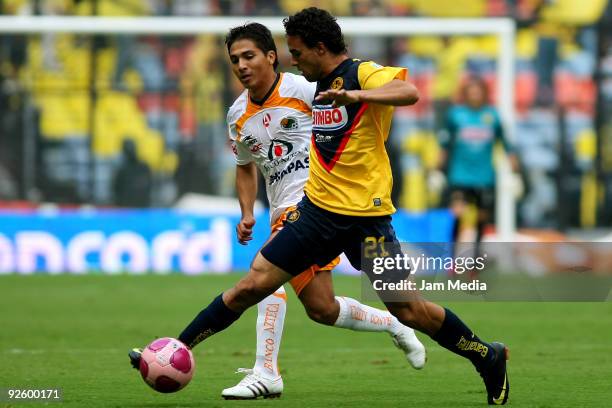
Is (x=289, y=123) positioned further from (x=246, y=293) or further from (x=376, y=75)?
(x=246, y=293)

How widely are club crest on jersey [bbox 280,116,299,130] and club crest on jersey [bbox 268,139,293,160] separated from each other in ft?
0.30

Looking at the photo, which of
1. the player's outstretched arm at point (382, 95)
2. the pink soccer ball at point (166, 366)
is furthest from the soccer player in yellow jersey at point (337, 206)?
the player's outstretched arm at point (382, 95)

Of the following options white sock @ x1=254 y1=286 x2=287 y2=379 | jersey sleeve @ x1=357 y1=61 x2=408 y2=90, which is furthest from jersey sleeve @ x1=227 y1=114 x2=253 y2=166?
jersey sleeve @ x1=357 y1=61 x2=408 y2=90

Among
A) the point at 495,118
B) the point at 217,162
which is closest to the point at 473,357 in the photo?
the point at 495,118

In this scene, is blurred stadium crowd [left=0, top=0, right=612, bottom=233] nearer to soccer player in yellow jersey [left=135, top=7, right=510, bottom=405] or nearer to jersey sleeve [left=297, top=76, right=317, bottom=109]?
jersey sleeve [left=297, top=76, right=317, bottom=109]

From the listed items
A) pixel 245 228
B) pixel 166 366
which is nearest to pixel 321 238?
pixel 245 228

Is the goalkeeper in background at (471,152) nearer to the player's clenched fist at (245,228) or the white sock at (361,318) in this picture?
the white sock at (361,318)

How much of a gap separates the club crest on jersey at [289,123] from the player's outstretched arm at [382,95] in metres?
1.28

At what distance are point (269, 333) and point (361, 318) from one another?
0.69 metres

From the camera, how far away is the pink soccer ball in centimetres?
693

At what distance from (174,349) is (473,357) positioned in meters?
1.66

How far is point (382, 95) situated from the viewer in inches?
258

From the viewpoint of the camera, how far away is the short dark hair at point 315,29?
698cm

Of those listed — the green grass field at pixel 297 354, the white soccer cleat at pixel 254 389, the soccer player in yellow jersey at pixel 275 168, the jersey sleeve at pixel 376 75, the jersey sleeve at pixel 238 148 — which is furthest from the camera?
the jersey sleeve at pixel 238 148
